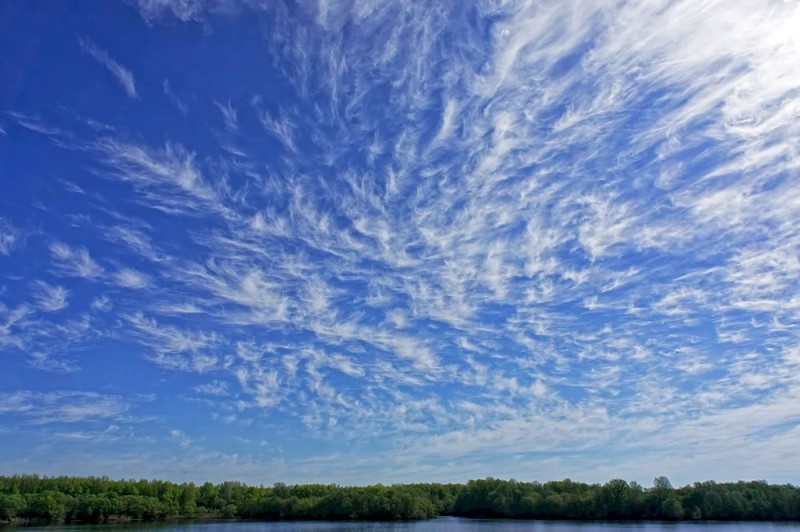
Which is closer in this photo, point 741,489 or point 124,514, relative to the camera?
point 741,489

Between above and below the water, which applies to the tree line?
above

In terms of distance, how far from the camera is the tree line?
11544 cm

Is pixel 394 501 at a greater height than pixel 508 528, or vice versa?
pixel 394 501

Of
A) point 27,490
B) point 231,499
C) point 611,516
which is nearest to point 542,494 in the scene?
point 611,516

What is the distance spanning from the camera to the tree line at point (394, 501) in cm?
11544

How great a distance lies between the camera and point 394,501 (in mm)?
136500

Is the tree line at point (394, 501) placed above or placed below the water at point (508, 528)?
above

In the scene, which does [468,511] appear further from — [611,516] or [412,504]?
[611,516]

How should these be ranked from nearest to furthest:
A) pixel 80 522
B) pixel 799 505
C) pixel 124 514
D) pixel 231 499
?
pixel 799 505 → pixel 80 522 → pixel 124 514 → pixel 231 499

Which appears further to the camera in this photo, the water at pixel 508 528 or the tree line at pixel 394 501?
the tree line at pixel 394 501

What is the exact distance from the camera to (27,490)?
14888 centimetres

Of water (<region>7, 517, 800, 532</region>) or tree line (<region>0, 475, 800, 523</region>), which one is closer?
water (<region>7, 517, 800, 532</region>)

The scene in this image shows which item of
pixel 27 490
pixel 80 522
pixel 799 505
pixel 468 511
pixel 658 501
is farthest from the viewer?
pixel 468 511

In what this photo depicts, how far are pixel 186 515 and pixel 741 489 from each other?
140m
